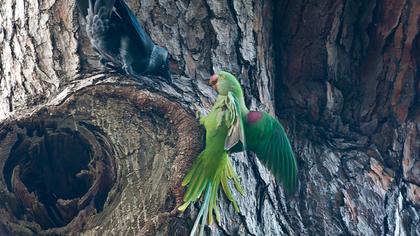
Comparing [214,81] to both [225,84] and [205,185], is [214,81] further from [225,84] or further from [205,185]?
[205,185]

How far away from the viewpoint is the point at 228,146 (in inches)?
50.4

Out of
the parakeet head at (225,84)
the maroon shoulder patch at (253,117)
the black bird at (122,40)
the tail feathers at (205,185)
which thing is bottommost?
the tail feathers at (205,185)

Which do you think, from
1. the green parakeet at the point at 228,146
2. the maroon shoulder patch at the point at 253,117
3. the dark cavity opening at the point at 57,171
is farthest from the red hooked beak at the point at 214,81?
the dark cavity opening at the point at 57,171

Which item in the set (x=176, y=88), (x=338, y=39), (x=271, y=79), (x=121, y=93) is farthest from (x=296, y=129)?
(x=121, y=93)

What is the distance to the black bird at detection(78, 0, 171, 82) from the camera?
1.38 m

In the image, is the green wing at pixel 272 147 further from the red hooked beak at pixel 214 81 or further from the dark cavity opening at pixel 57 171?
the dark cavity opening at pixel 57 171

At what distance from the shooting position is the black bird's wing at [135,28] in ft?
4.55

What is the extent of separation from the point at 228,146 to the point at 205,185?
0.09 meters

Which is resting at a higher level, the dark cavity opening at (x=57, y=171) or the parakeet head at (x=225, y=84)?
the parakeet head at (x=225, y=84)

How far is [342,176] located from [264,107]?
28 cm

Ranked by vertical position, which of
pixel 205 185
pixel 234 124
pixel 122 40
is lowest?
pixel 205 185

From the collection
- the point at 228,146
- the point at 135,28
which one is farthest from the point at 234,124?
the point at 135,28

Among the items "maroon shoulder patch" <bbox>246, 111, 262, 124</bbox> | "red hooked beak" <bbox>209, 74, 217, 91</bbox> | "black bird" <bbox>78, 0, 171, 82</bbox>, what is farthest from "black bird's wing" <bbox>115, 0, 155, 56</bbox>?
"maroon shoulder patch" <bbox>246, 111, 262, 124</bbox>

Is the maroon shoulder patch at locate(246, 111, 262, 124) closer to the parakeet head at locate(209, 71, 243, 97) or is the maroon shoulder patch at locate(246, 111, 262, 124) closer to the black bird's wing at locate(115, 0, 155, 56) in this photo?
the parakeet head at locate(209, 71, 243, 97)
